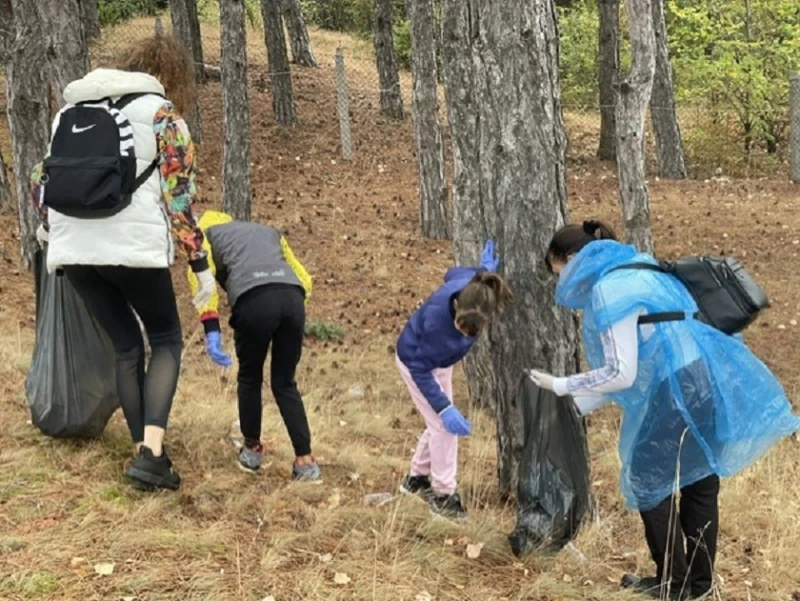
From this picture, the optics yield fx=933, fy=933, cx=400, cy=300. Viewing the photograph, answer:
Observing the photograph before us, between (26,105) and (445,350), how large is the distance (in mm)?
6320

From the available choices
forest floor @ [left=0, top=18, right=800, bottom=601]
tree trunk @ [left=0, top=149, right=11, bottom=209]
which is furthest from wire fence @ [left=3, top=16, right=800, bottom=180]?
forest floor @ [left=0, top=18, right=800, bottom=601]

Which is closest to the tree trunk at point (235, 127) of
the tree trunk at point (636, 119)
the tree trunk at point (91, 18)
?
the tree trunk at point (636, 119)

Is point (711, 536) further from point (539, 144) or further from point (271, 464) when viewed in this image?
point (271, 464)

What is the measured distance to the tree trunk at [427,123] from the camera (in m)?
11.0

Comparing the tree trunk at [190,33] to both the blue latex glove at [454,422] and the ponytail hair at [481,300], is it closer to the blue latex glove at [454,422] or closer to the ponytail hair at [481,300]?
the blue latex glove at [454,422]

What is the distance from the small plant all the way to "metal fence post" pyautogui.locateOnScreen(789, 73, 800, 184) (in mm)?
10146

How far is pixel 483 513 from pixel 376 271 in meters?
6.35

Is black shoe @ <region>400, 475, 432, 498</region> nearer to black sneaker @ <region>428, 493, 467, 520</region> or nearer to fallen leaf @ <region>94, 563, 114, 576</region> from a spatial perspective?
black sneaker @ <region>428, 493, 467, 520</region>

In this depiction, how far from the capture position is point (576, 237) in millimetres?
3740

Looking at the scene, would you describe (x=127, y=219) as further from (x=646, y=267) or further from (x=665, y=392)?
(x=665, y=392)

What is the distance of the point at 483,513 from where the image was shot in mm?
4492

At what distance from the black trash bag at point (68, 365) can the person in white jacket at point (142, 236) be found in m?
0.26

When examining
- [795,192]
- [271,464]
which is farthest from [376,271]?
[795,192]

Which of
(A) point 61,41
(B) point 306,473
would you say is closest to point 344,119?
(A) point 61,41
